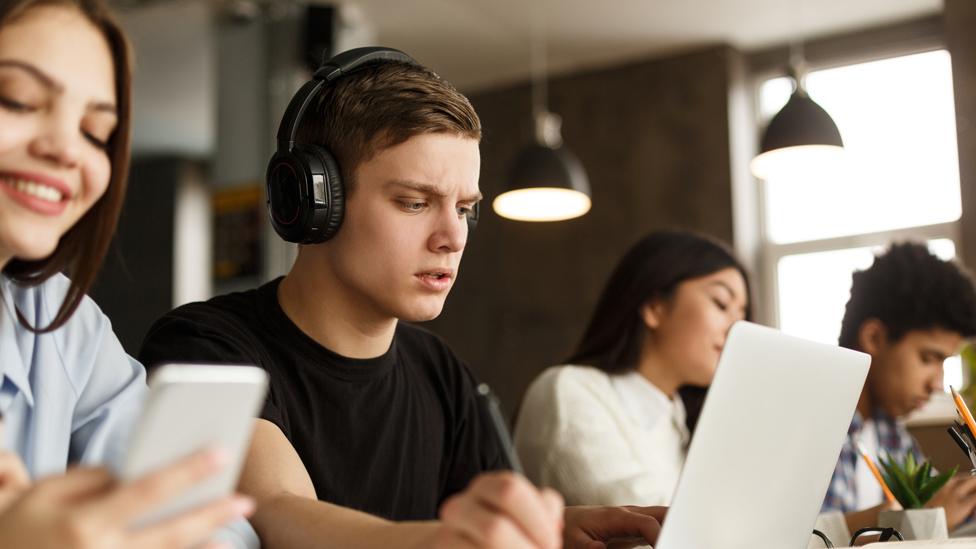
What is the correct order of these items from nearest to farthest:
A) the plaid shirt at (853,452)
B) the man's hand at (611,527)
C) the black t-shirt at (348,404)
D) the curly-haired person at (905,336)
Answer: the man's hand at (611,527) → the black t-shirt at (348,404) → the plaid shirt at (853,452) → the curly-haired person at (905,336)

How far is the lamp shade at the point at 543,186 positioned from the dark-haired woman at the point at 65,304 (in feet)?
10.9

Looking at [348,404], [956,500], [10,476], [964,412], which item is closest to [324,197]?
[348,404]

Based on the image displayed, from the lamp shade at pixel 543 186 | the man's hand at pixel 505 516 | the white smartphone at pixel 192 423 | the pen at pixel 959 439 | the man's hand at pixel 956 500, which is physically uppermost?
the lamp shade at pixel 543 186

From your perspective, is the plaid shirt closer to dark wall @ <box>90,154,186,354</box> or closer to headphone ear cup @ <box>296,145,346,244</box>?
headphone ear cup @ <box>296,145,346,244</box>

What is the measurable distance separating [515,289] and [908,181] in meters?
2.15

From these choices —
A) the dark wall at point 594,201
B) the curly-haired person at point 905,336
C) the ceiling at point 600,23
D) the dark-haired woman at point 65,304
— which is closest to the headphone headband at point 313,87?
the dark-haired woman at point 65,304

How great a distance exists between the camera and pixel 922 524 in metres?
1.53

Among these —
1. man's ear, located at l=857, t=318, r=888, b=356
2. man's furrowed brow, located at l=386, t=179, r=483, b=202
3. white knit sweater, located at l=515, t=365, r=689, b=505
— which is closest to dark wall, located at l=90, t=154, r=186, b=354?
white knit sweater, located at l=515, t=365, r=689, b=505

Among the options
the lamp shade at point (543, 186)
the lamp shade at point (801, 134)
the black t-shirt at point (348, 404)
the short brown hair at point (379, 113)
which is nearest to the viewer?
the black t-shirt at point (348, 404)

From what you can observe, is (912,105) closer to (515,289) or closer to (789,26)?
(789,26)

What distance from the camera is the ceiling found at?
205 inches

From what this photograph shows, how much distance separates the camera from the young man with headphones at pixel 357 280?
4.56 ft

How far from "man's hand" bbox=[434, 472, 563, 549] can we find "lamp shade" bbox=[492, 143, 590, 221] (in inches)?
147

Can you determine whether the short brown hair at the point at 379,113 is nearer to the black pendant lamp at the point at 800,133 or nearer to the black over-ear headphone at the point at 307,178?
the black over-ear headphone at the point at 307,178
